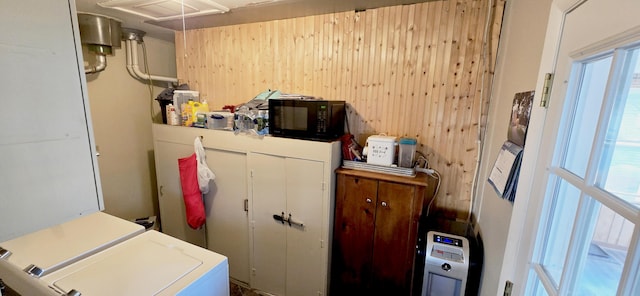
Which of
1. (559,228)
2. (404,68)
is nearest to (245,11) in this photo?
(404,68)

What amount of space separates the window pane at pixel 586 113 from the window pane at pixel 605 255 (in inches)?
5.8

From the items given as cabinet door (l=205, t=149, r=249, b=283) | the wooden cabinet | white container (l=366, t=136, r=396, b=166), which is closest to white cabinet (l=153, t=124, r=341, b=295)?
cabinet door (l=205, t=149, r=249, b=283)

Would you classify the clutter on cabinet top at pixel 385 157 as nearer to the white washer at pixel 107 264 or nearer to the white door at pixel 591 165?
the white door at pixel 591 165

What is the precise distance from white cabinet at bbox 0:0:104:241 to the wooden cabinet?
1.44 metres

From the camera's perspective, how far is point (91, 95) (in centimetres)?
256

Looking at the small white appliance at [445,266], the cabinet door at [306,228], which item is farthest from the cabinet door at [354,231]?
the small white appliance at [445,266]

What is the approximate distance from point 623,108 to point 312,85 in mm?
1928

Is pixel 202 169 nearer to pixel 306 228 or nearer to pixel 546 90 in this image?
pixel 306 228

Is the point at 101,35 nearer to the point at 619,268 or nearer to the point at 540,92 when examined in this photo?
the point at 540,92

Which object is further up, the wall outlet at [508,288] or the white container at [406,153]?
the white container at [406,153]

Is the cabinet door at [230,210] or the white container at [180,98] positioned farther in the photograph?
the white container at [180,98]

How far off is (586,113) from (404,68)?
1.38m

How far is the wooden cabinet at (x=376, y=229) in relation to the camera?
1.76 m

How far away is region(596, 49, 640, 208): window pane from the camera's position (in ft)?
1.77
